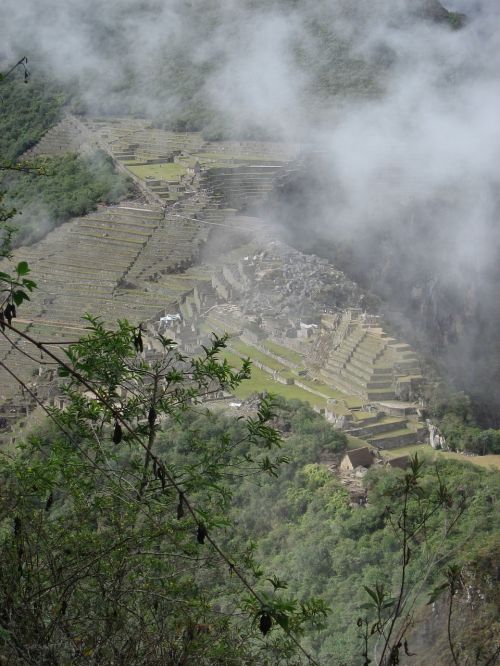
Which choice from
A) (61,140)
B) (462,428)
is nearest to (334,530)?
(462,428)

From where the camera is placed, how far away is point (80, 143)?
76.9ft

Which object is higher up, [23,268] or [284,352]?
[23,268]

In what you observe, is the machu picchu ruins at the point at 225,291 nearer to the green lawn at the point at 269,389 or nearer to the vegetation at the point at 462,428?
the green lawn at the point at 269,389

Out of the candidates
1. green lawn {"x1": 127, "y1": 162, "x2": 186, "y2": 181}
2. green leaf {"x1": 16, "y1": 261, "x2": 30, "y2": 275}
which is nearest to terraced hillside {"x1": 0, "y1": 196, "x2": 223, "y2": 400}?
green lawn {"x1": 127, "y1": 162, "x2": 186, "y2": 181}

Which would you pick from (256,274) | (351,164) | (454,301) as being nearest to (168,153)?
(351,164)

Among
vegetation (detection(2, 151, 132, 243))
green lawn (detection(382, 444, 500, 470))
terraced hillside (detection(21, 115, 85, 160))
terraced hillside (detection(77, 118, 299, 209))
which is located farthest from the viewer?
terraced hillside (detection(21, 115, 85, 160))

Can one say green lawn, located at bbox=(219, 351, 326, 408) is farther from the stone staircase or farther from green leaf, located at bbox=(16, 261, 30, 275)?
green leaf, located at bbox=(16, 261, 30, 275)

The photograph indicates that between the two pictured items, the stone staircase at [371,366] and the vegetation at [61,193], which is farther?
the vegetation at [61,193]

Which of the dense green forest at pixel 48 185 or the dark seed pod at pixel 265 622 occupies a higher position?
the dark seed pod at pixel 265 622

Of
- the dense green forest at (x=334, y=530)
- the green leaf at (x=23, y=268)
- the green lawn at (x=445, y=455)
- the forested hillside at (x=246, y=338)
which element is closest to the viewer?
the green leaf at (x=23, y=268)

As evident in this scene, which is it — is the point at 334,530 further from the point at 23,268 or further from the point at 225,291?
the point at 225,291

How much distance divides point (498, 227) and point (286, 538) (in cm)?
956

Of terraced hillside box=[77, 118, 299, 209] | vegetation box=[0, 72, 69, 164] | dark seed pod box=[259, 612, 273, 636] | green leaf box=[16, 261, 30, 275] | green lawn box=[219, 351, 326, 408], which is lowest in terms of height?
terraced hillside box=[77, 118, 299, 209]

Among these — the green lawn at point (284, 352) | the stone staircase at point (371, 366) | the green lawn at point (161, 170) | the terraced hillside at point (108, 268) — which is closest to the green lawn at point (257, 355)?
the green lawn at point (284, 352)
